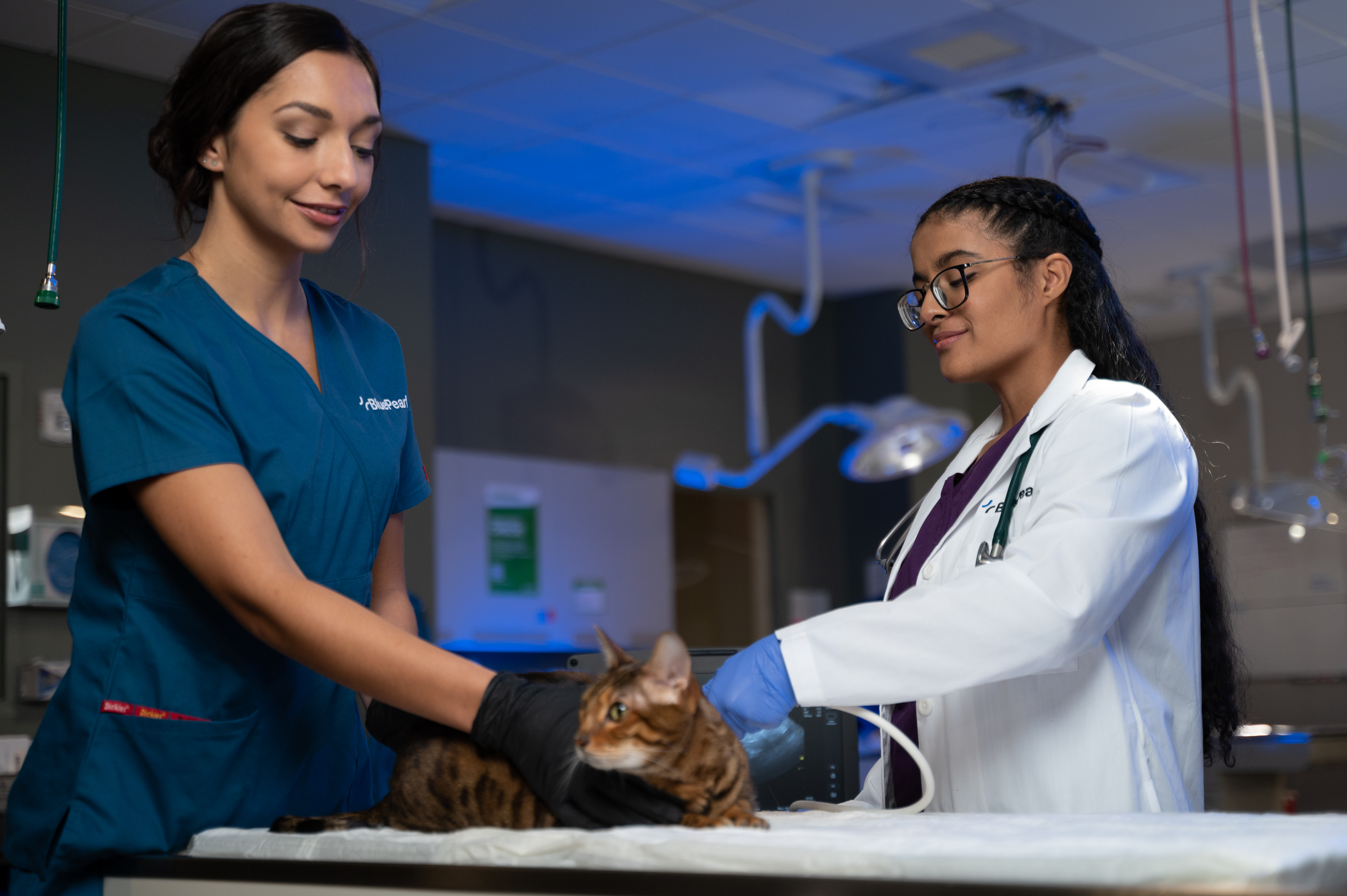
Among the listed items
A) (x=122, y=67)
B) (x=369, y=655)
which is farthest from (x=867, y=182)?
(x=369, y=655)

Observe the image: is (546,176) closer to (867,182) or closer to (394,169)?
(394,169)

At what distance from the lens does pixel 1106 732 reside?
1.35m

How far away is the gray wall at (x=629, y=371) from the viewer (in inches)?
210

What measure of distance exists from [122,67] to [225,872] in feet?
10.6

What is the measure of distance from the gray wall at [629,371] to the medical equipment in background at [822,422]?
599 millimetres

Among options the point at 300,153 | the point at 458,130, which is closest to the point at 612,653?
the point at 300,153

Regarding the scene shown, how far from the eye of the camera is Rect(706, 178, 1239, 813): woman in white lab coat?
1181 millimetres

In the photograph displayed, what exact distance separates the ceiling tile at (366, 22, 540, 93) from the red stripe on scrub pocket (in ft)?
9.16

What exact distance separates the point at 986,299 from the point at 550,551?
3.93 metres

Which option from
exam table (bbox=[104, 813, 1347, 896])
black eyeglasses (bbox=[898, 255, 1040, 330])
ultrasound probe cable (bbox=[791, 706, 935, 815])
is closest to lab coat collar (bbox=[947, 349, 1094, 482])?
black eyeglasses (bbox=[898, 255, 1040, 330])

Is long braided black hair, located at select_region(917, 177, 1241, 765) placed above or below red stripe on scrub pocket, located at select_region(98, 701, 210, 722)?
above

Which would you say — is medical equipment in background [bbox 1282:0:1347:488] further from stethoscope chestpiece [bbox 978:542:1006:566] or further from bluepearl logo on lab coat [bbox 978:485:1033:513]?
stethoscope chestpiece [bbox 978:542:1006:566]

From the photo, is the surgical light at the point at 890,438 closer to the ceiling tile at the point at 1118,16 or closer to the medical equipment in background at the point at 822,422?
the medical equipment in background at the point at 822,422

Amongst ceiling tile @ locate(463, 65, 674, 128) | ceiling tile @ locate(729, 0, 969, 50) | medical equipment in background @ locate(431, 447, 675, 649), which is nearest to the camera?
ceiling tile @ locate(729, 0, 969, 50)
